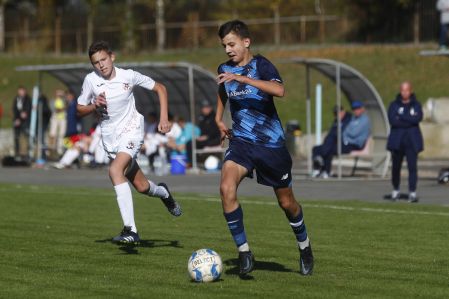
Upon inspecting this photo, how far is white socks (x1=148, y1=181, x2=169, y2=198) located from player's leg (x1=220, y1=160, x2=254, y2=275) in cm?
277

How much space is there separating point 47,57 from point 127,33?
467 centimetres

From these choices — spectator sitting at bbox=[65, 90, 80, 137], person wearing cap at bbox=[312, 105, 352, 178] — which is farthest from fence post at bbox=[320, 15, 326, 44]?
person wearing cap at bbox=[312, 105, 352, 178]

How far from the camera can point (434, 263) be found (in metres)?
11.5

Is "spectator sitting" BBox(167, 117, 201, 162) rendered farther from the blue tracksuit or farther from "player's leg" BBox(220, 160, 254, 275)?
Result: "player's leg" BBox(220, 160, 254, 275)

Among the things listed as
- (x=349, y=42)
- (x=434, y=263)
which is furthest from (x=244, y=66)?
(x=349, y=42)

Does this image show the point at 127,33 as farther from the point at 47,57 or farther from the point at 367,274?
the point at 367,274

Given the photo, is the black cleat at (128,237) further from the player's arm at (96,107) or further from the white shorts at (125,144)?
the player's arm at (96,107)

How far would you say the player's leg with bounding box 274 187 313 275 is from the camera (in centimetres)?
1056

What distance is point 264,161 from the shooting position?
34.2 feet

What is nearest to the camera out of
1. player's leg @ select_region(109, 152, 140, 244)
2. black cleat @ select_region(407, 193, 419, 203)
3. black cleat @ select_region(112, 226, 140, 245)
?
black cleat @ select_region(112, 226, 140, 245)

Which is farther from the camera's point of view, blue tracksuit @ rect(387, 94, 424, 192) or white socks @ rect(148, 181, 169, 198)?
blue tracksuit @ rect(387, 94, 424, 192)

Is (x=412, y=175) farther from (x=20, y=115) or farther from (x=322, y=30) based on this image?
(x=322, y=30)

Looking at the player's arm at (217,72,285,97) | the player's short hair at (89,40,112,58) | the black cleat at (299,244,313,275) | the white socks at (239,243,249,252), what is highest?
the player's short hair at (89,40,112,58)

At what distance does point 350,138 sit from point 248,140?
15874 millimetres
